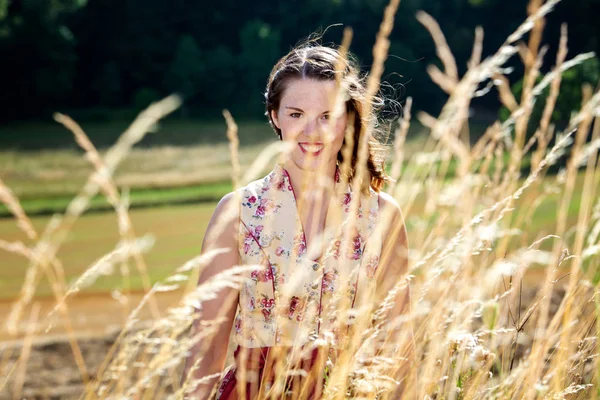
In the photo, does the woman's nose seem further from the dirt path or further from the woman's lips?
the dirt path

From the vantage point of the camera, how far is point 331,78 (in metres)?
2.06

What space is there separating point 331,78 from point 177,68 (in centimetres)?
2774

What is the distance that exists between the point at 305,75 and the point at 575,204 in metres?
10.9

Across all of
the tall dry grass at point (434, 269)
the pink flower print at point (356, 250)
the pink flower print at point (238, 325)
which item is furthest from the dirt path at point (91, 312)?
the tall dry grass at point (434, 269)

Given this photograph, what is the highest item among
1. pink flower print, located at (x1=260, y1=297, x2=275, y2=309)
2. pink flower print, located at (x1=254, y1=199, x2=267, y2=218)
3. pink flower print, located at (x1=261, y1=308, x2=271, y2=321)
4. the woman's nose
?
the woman's nose

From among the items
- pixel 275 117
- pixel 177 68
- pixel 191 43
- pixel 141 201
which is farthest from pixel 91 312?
pixel 191 43

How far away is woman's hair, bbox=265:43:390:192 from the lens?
2.06 m

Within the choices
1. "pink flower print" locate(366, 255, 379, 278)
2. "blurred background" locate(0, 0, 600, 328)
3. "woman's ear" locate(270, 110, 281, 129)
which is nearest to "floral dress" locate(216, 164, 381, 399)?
"pink flower print" locate(366, 255, 379, 278)

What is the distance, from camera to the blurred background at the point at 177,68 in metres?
18.3

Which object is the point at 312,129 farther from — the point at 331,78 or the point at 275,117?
the point at 275,117

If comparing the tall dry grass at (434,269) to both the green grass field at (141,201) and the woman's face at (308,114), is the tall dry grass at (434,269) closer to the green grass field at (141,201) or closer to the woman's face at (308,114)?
the green grass field at (141,201)

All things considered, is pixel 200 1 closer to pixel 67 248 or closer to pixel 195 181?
pixel 195 181

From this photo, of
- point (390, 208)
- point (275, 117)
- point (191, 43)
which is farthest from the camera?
point (191, 43)

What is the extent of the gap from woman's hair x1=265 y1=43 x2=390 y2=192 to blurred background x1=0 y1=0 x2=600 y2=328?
1188 centimetres
